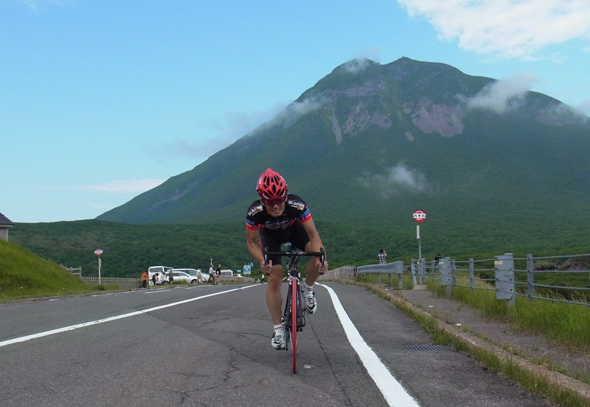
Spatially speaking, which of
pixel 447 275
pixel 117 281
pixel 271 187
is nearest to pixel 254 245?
pixel 271 187

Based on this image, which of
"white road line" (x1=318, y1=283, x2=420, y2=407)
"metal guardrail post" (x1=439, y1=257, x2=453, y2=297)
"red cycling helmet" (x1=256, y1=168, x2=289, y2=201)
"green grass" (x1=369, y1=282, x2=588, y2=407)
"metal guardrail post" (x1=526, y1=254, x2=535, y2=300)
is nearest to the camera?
"green grass" (x1=369, y1=282, x2=588, y2=407)

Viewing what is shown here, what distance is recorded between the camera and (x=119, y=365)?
6.23 m

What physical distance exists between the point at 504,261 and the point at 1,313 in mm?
8699

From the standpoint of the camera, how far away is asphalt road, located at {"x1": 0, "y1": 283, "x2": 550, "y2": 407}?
4.95 m

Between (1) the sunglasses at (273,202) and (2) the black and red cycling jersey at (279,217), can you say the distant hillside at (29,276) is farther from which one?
(1) the sunglasses at (273,202)

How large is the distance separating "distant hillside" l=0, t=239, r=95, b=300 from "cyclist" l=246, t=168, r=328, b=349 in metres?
20.7

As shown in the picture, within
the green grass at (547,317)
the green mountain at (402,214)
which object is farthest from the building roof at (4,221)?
the green grass at (547,317)

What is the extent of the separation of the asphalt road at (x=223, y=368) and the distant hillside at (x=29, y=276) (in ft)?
60.7

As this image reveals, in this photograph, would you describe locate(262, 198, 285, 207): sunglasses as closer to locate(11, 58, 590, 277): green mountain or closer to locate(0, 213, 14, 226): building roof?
locate(0, 213, 14, 226): building roof

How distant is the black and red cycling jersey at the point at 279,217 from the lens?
6.54 metres

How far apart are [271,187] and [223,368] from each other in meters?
1.71

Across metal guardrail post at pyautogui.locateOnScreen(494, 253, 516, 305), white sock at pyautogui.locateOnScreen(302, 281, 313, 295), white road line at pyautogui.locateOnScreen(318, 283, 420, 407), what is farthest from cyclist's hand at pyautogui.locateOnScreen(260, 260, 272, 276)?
metal guardrail post at pyautogui.locateOnScreen(494, 253, 516, 305)

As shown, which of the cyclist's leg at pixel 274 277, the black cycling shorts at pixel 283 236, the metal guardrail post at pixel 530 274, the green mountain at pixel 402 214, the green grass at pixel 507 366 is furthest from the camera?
the green mountain at pixel 402 214

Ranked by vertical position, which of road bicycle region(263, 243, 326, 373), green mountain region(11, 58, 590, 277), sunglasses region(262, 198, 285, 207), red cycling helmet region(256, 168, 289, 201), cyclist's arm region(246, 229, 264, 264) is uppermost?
green mountain region(11, 58, 590, 277)
